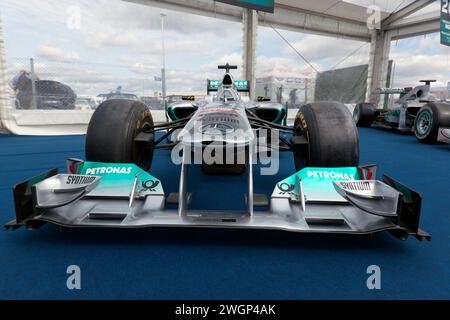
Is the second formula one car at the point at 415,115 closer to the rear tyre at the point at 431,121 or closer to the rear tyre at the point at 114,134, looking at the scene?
the rear tyre at the point at 431,121

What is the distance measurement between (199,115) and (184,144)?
18.4 inches

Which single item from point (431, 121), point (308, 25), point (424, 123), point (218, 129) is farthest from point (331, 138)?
point (308, 25)

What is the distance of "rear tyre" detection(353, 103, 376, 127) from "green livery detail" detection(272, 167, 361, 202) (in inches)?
326

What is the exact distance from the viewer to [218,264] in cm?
138

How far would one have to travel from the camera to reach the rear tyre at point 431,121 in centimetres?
534

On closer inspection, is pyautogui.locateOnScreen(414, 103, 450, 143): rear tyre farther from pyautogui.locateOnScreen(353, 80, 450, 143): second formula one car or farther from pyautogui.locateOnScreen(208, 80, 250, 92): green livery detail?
pyautogui.locateOnScreen(208, 80, 250, 92): green livery detail

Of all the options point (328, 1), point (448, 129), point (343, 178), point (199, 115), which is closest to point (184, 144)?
point (199, 115)

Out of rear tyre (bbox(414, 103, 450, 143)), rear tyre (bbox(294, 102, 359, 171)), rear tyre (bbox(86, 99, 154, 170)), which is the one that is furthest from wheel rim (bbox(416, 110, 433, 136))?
rear tyre (bbox(86, 99, 154, 170))

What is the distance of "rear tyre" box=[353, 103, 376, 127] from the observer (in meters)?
9.04

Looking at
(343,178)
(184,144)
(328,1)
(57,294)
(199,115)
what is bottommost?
(57,294)

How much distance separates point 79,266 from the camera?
134 centimetres

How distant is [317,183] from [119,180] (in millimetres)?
1341

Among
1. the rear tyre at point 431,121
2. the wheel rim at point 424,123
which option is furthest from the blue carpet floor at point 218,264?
the wheel rim at point 424,123

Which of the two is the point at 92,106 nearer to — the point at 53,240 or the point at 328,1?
Answer: the point at 53,240
